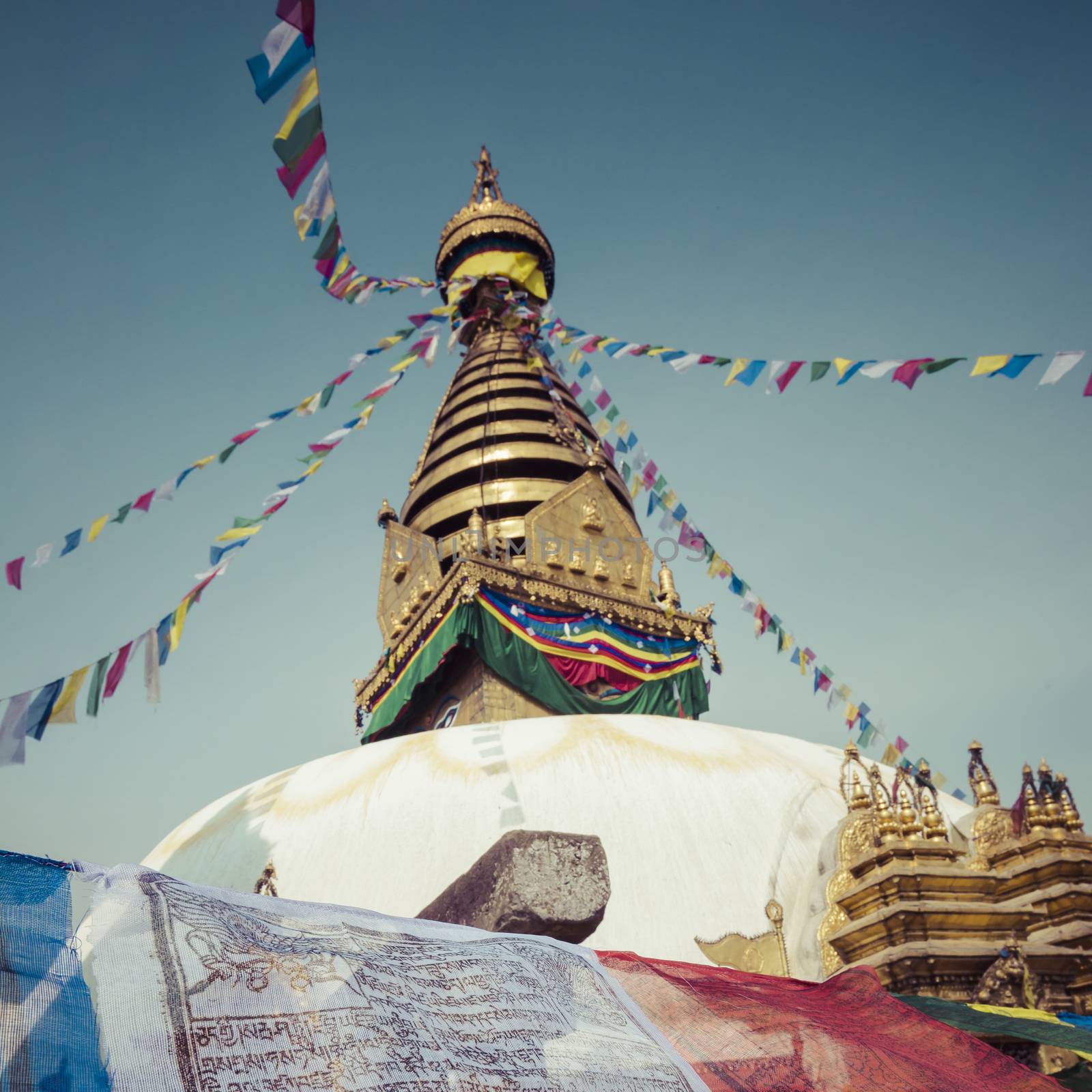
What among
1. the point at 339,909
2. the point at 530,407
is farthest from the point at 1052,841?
the point at 530,407

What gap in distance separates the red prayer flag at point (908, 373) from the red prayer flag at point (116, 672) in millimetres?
5690

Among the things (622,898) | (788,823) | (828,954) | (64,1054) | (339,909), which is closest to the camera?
(64,1054)

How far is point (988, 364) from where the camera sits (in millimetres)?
6711

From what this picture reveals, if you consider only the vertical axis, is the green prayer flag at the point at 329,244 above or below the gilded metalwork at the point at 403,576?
below

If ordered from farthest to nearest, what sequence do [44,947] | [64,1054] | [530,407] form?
[530,407] < [44,947] < [64,1054]

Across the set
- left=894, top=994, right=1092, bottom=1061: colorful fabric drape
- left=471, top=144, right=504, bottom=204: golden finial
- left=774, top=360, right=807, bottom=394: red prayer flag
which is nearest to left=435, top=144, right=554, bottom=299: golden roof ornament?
left=471, top=144, right=504, bottom=204: golden finial

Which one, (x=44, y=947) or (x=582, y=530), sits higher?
(x=582, y=530)

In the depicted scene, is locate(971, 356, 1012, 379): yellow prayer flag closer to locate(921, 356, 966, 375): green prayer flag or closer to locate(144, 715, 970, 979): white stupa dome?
locate(921, 356, 966, 375): green prayer flag

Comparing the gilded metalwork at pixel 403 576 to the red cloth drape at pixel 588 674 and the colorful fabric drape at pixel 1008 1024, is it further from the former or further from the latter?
the colorful fabric drape at pixel 1008 1024

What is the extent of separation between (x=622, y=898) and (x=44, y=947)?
5842 mm

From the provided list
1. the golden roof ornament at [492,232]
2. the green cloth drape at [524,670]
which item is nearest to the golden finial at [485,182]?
the golden roof ornament at [492,232]

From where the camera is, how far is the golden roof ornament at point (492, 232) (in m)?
18.5

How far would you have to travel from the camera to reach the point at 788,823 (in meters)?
8.03

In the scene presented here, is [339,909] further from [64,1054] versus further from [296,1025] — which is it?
[64,1054]
